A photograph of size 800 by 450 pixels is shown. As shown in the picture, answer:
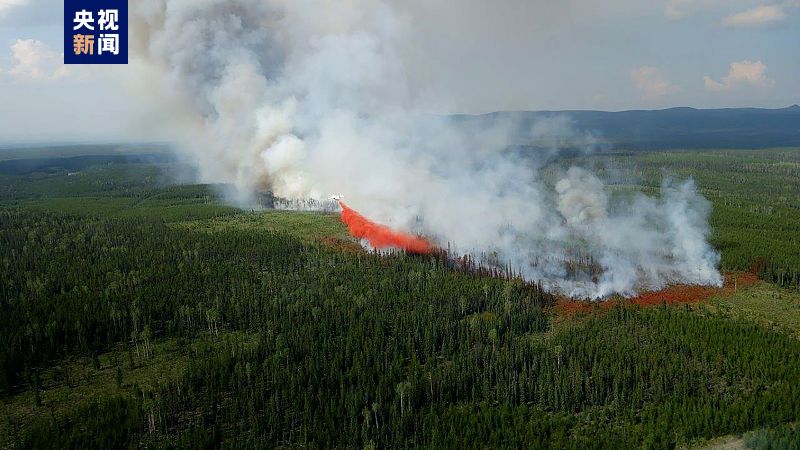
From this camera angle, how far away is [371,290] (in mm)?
97562

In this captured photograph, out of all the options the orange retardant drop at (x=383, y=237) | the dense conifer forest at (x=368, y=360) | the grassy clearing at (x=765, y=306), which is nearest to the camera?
the dense conifer forest at (x=368, y=360)

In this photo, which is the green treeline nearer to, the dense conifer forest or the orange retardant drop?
the dense conifer forest

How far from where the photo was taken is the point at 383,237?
4985 inches

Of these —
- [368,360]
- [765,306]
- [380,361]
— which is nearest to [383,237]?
[368,360]

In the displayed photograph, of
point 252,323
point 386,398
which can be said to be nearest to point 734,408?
point 386,398

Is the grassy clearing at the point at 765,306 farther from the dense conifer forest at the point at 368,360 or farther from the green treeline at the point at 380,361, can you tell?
the green treeline at the point at 380,361

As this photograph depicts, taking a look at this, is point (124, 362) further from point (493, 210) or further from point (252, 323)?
point (493, 210)

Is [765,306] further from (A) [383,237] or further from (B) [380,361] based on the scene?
(A) [383,237]

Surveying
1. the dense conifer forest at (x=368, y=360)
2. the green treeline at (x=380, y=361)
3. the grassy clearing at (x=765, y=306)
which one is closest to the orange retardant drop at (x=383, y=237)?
the dense conifer forest at (x=368, y=360)

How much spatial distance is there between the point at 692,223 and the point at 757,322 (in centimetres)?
6861

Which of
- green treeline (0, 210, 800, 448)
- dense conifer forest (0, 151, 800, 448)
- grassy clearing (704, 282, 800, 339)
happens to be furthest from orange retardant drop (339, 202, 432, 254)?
grassy clearing (704, 282, 800, 339)

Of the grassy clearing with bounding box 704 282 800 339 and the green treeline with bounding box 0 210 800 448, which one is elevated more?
the grassy clearing with bounding box 704 282 800 339

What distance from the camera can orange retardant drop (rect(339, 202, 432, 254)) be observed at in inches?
4729

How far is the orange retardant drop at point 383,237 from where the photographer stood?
→ 120125mm
